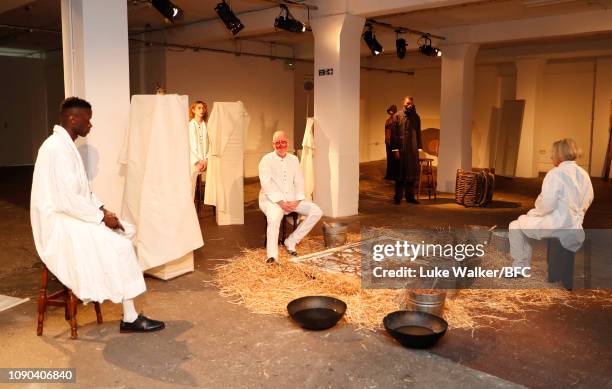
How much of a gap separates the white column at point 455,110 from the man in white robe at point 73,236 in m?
8.02

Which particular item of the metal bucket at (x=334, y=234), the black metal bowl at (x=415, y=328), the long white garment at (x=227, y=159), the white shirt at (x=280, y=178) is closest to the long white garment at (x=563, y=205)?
the black metal bowl at (x=415, y=328)

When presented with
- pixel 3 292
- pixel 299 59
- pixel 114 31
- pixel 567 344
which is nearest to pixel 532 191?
pixel 299 59

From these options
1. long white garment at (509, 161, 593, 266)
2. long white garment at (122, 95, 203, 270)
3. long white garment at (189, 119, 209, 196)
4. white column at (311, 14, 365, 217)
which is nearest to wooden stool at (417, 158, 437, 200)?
white column at (311, 14, 365, 217)

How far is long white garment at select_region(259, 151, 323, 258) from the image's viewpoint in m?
5.65

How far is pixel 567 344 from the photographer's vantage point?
3652 millimetres

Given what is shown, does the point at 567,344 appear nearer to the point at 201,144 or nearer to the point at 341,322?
the point at 341,322

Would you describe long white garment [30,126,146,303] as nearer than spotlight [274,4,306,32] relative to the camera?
Yes

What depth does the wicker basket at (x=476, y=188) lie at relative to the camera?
8852 mm

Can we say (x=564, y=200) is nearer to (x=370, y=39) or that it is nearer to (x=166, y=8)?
(x=166, y=8)

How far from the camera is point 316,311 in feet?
13.1

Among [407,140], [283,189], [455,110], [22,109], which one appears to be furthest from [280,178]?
[22,109]

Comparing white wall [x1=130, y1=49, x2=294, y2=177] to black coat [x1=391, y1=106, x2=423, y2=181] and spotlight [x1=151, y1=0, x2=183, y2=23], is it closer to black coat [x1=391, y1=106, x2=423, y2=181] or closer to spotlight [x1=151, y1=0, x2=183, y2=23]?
spotlight [x1=151, y1=0, x2=183, y2=23]

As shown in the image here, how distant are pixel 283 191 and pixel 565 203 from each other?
8.42ft

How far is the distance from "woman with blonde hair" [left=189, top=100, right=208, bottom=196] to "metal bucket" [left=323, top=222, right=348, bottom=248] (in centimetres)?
213
